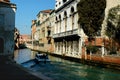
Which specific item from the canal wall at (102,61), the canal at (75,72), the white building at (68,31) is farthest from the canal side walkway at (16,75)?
the white building at (68,31)

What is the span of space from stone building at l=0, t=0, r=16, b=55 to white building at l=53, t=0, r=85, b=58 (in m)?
13.4

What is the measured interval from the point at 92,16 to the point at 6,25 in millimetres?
12674

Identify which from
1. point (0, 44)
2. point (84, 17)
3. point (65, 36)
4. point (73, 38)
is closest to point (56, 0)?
point (65, 36)

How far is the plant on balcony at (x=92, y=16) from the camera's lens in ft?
126

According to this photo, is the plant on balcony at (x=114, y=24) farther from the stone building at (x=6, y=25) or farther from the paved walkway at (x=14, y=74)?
the paved walkway at (x=14, y=74)

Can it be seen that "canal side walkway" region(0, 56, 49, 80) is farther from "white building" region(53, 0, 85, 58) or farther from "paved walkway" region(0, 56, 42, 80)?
"white building" region(53, 0, 85, 58)

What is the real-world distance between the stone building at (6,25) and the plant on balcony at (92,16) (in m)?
11.7

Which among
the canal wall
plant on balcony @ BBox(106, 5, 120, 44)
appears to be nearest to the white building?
the canal wall

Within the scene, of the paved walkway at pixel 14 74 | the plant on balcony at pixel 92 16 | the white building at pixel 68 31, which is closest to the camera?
the paved walkway at pixel 14 74

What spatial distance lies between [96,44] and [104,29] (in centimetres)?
209

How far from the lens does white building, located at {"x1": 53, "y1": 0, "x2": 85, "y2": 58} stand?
4384 centimetres

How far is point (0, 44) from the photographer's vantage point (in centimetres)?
3052

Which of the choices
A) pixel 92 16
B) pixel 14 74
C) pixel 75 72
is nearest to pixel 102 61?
pixel 75 72

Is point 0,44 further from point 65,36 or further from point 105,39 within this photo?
point 65,36
